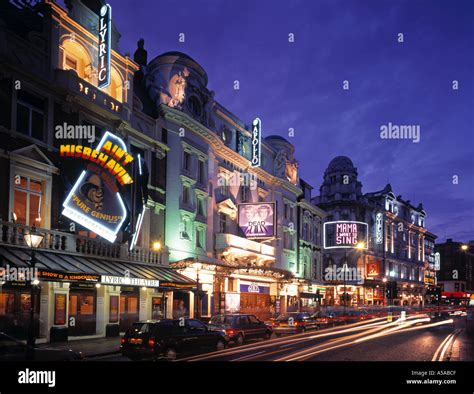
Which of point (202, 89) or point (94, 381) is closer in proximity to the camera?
point (94, 381)

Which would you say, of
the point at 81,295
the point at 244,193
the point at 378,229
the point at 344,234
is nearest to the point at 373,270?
the point at 344,234

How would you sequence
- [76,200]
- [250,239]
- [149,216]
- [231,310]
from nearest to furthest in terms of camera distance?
[76,200]
[149,216]
[231,310]
[250,239]

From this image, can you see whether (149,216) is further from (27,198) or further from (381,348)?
(381,348)

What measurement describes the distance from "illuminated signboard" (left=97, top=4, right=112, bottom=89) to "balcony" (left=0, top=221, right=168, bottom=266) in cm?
868

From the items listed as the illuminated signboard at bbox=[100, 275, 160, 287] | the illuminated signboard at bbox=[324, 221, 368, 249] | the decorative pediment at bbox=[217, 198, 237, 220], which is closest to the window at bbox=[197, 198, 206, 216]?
the decorative pediment at bbox=[217, 198, 237, 220]

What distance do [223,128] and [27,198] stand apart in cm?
2387

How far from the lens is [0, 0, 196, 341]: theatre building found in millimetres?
24297

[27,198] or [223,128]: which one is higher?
[223,128]

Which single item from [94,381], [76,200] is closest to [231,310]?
[76,200]

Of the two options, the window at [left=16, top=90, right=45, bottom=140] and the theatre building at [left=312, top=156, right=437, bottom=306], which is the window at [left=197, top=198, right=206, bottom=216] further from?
the theatre building at [left=312, top=156, right=437, bottom=306]

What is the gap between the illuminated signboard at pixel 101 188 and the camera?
2755 cm

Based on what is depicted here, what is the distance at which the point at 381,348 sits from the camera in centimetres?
2288

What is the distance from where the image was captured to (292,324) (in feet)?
114

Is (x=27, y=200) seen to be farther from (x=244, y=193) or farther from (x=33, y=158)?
(x=244, y=193)
